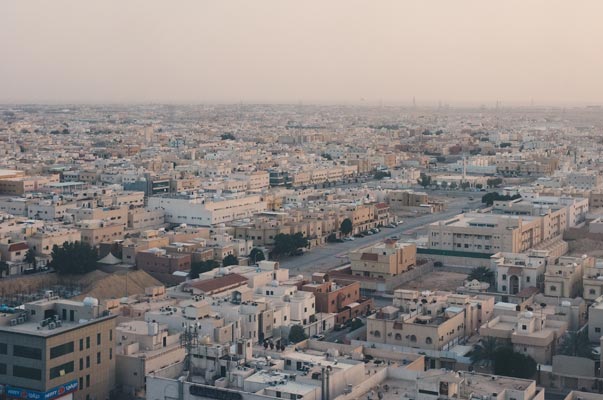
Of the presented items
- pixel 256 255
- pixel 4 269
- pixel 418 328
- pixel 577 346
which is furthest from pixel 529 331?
pixel 4 269

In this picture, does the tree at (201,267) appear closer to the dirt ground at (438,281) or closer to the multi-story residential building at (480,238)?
the dirt ground at (438,281)

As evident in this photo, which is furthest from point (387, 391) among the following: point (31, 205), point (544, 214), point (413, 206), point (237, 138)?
point (237, 138)

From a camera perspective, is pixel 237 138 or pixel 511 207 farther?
pixel 237 138

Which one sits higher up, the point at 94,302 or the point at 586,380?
the point at 94,302

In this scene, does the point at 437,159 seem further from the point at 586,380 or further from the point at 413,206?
the point at 586,380

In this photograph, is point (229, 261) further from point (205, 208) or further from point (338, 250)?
point (205, 208)

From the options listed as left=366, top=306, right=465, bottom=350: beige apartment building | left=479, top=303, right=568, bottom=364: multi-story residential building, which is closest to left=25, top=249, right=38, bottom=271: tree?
left=366, top=306, right=465, bottom=350: beige apartment building

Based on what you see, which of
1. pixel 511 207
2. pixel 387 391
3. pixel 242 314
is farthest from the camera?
pixel 511 207

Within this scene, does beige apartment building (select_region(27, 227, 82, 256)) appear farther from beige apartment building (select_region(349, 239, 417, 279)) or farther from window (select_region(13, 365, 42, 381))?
window (select_region(13, 365, 42, 381))
